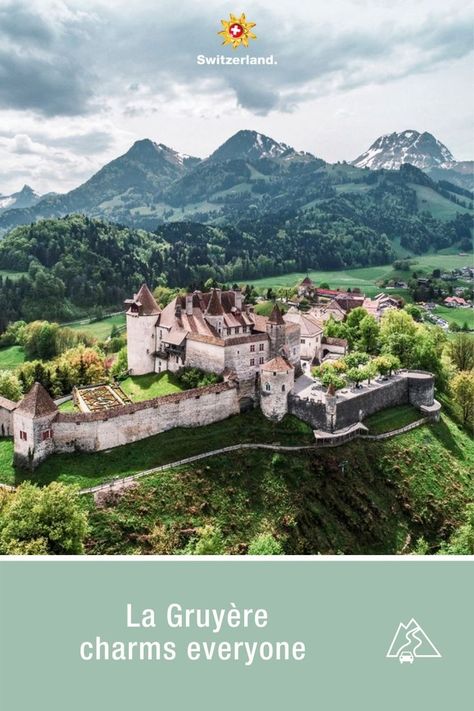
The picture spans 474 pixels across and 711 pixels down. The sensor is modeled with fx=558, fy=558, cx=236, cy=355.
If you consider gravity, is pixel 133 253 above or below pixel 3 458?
above

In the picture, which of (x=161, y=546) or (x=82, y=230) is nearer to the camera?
(x=161, y=546)

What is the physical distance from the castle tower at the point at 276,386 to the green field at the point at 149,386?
7.55 metres

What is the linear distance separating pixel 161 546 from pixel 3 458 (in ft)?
45.9

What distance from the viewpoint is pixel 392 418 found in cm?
5256

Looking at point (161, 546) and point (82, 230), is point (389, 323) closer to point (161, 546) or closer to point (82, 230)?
point (161, 546)

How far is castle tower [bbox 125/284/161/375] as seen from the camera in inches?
2110

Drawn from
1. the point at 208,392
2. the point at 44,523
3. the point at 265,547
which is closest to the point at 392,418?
the point at 208,392

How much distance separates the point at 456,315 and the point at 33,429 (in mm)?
112758

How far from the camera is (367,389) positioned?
52438 millimetres

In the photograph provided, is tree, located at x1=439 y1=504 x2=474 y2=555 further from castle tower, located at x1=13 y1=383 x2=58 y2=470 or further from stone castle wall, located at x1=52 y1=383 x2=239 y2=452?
castle tower, located at x1=13 y1=383 x2=58 y2=470

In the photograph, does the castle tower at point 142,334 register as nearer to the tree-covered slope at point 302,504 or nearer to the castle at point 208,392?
the castle at point 208,392

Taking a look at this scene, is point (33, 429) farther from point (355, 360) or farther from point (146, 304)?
point (355, 360)

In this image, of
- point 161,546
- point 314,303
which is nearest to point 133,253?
point 314,303

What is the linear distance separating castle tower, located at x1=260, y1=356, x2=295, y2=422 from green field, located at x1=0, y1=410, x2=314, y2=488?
88 cm
